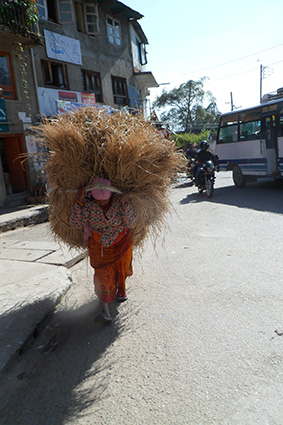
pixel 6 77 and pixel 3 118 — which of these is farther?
pixel 6 77

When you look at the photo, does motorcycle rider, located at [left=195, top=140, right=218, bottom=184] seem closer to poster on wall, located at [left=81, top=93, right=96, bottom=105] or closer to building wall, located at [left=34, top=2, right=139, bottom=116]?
building wall, located at [left=34, top=2, right=139, bottom=116]

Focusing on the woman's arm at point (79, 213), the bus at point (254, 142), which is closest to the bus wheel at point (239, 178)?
the bus at point (254, 142)

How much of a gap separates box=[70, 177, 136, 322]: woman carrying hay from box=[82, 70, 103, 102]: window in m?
13.2

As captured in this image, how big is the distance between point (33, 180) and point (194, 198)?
19.1 feet

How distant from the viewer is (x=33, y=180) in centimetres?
1128

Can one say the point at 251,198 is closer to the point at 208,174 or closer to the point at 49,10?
the point at 208,174

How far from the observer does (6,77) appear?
1040 cm

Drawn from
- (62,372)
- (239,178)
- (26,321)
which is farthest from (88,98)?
(62,372)

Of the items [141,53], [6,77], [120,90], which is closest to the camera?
[6,77]

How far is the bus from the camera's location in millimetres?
9289

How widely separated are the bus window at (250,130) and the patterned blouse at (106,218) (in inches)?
329

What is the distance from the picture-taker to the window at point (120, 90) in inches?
653

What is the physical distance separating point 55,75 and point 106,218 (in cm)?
1205

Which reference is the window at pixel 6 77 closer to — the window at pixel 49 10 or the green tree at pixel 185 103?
the window at pixel 49 10
